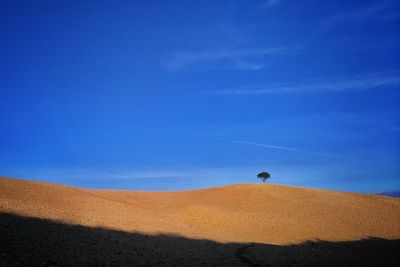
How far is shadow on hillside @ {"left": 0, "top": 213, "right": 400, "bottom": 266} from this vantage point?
1116 cm

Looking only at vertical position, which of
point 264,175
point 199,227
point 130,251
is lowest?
point 130,251

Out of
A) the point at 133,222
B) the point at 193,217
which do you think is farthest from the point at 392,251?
the point at 133,222

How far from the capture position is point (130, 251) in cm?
1353

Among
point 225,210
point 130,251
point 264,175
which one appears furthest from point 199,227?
point 264,175

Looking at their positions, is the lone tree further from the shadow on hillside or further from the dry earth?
the shadow on hillside

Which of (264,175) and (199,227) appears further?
(264,175)

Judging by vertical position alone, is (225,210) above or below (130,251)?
above

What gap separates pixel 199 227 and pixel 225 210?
5985 millimetres

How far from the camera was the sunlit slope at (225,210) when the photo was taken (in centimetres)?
1920

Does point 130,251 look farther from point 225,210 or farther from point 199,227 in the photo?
point 225,210

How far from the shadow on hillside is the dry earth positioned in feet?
0.12

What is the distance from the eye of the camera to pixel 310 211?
30875 mm

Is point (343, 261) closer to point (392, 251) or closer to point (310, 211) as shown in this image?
point (392, 251)

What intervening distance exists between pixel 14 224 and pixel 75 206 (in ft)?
21.8
